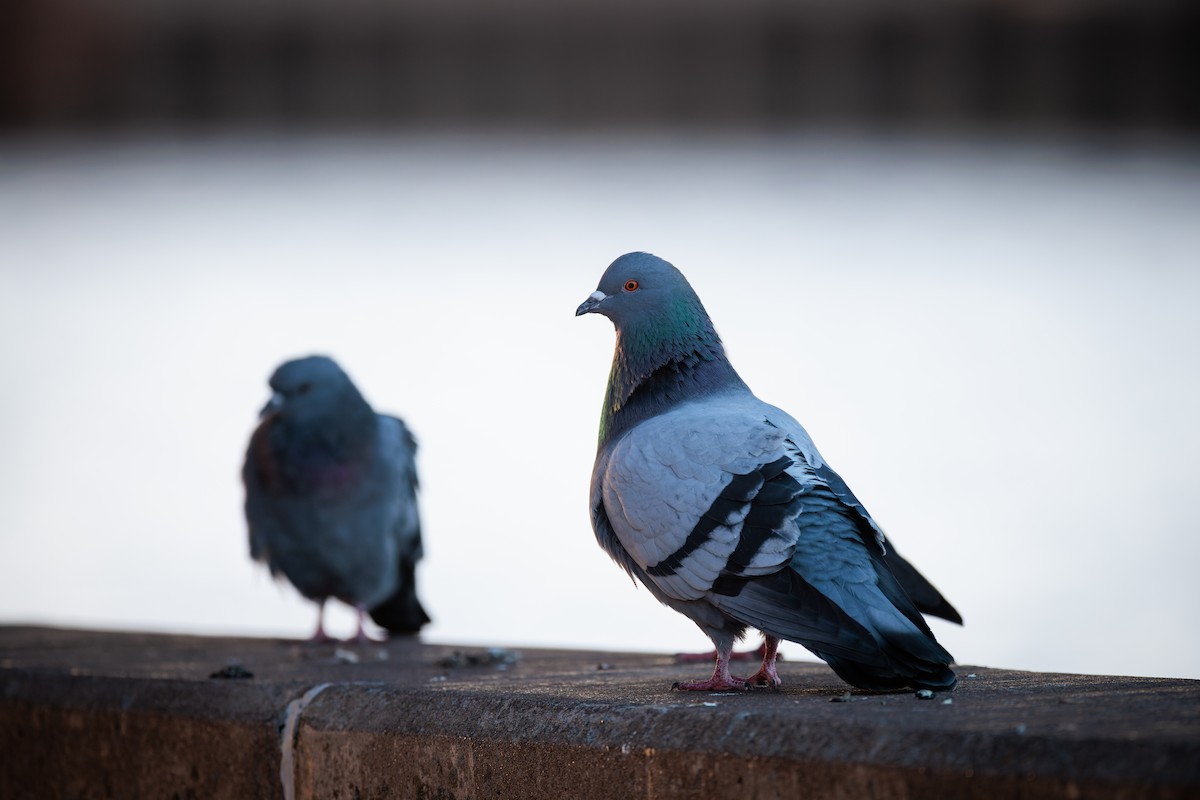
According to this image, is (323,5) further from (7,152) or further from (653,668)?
(653,668)

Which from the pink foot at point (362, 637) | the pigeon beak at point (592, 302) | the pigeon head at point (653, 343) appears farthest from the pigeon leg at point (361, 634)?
the pigeon beak at point (592, 302)

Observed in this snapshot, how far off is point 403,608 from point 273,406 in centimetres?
124

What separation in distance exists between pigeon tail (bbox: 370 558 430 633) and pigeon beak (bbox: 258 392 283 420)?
1.00 metres

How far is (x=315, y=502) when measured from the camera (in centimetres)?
576

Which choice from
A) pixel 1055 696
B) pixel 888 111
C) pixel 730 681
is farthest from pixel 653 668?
pixel 888 111

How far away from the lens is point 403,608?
6398 mm

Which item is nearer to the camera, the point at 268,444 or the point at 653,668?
the point at 653,668

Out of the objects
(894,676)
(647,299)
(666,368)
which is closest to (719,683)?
(894,676)

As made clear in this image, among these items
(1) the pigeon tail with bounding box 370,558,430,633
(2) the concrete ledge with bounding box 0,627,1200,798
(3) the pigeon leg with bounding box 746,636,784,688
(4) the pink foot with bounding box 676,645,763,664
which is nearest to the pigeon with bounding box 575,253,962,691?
(3) the pigeon leg with bounding box 746,636,784,688

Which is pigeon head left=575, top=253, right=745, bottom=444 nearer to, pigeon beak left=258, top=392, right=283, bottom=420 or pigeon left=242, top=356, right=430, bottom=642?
pigeon left=242, top=356, right=430, bottom=642

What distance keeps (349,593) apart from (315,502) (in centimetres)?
48

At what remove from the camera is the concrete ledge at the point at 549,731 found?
242 cm

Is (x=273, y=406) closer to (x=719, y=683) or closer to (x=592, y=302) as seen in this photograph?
(x=592, y=302)

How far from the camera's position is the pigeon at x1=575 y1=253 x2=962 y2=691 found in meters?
3.06
